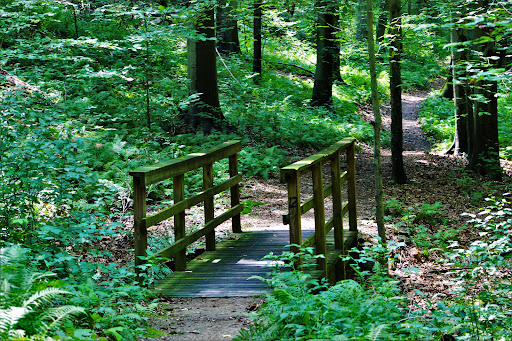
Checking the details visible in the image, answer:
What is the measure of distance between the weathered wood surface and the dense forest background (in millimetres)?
468

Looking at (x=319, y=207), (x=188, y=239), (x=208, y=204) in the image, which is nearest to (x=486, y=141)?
(x=319, y=207)

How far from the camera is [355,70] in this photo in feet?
89.6

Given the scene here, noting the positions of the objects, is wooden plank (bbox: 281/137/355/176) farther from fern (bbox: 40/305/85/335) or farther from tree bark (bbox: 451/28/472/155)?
tree bark (bbox: 451/28/472/155)

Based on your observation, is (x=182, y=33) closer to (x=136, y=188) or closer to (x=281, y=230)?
(x=281, y=230)

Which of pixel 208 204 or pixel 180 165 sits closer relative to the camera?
pixel 180 165

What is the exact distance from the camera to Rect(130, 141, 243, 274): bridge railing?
5.49 meters

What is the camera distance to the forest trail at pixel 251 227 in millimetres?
4387

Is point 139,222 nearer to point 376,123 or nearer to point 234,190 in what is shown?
point 234,190

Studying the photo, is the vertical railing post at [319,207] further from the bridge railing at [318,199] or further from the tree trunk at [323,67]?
the tree trunk at [323,67]

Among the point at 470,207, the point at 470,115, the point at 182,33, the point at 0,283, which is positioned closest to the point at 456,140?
the point at 470,115

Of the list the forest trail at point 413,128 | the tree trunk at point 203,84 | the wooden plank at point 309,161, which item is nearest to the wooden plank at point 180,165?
the wooden plank at point 309,161

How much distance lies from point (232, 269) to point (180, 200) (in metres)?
1.09

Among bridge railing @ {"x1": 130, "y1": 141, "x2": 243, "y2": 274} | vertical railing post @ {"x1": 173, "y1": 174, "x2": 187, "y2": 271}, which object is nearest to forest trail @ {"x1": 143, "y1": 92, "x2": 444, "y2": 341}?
bridge railing @ {"x1": 130, "y1": 141, "x2": 243, "y2": 274}

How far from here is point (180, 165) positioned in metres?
6.20
